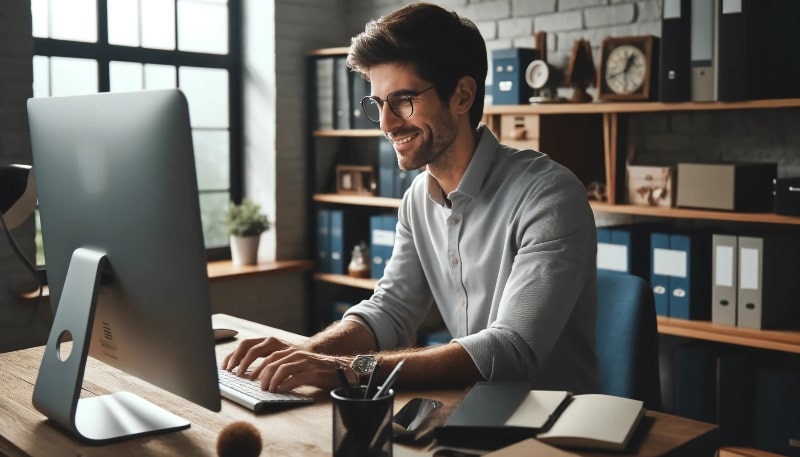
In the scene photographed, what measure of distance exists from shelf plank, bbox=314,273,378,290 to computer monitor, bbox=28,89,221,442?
2481 millimetres

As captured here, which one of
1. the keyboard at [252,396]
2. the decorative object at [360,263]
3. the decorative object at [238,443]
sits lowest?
the decorative object at [360,263]

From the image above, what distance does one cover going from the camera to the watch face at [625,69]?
121 inches

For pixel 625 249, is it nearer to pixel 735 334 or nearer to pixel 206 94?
pixel 735 334

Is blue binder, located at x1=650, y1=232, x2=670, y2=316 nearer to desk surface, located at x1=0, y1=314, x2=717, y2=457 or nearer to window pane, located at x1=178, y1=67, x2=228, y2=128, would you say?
desk surface, located at x1=0, y1=314, x2=717, y2=457

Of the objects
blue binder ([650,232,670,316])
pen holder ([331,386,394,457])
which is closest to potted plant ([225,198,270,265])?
blue binder ([650,232,670,316])

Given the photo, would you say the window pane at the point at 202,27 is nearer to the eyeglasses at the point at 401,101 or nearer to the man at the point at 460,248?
the man at the point at 460,248

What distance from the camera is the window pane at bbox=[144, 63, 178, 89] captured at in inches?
159

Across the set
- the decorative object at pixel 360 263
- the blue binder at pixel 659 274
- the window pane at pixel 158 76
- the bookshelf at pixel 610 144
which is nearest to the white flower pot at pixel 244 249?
the decorative object at pixel 360 263

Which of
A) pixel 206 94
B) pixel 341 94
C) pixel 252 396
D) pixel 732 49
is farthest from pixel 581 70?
pixel 252 396

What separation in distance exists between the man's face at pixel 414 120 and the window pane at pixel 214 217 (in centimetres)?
262

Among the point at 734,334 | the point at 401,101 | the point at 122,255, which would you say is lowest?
the point at 734,334

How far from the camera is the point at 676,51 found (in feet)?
9.39

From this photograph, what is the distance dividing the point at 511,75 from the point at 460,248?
5.52 ft

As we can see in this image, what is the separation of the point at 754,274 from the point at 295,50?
2.44 m
